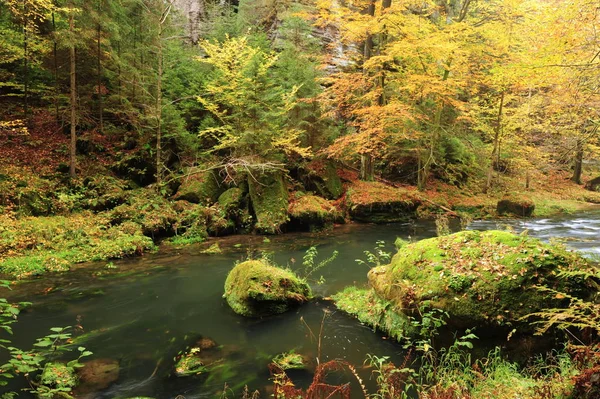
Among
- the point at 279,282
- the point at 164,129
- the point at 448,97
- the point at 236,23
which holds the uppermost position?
the point at 236,23

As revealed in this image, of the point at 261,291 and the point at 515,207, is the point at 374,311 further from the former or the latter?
the point at 515,207

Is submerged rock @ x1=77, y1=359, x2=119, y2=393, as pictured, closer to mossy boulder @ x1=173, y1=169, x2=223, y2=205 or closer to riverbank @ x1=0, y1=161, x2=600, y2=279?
riverbank @ x1=0, y1=161, x2=600, y2=279

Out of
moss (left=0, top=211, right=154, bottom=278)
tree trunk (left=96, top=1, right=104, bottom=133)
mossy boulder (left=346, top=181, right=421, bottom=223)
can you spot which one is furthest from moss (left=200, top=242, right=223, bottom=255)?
tree trunk (left=96, top=1, right=104, bottom=133)

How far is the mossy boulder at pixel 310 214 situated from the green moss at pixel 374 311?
661 cm

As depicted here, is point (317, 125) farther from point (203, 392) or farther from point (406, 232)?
point (203, 392)

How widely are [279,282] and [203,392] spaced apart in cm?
295

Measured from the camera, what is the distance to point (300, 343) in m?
5.93

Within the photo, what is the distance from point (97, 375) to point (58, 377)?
0.53 meters

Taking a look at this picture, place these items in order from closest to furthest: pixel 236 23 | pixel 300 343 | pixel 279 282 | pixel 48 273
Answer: pixel 300 343, pixel 279 282, pixel 48 273, pixel 236 23

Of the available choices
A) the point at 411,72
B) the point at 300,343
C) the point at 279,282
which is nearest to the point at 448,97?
the point at 411,72

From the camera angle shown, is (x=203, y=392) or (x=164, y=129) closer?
(x=203, y=392)

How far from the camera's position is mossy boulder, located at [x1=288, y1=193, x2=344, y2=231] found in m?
14.3

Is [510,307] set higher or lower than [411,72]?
lower

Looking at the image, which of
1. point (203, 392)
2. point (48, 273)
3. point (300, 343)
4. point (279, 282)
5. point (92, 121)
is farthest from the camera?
point (92, 121)
